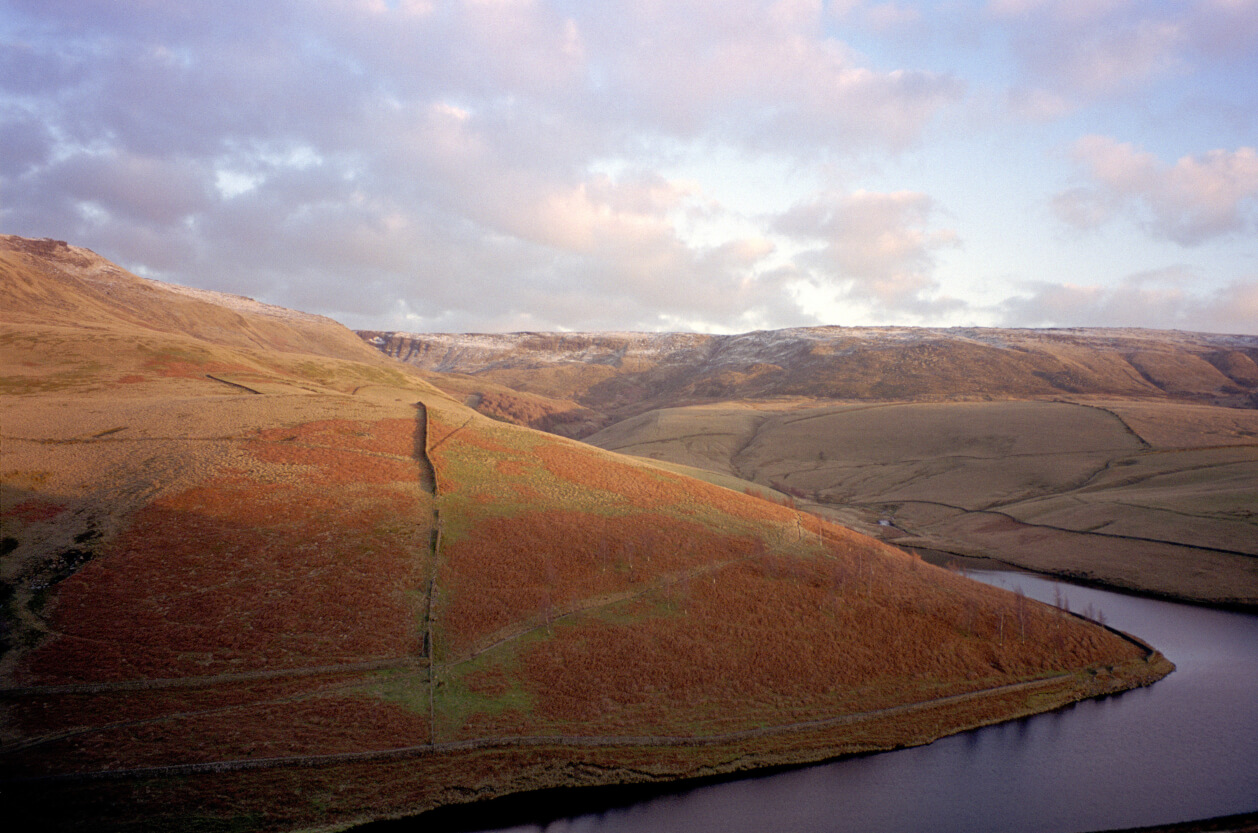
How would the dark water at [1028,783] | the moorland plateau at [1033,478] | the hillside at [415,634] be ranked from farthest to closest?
the moorland plateau at [1033,478] < the hillside at [415,634] < the dark water at [1028,783]

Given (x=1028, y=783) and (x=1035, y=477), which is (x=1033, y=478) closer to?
(x=1035, y=477)

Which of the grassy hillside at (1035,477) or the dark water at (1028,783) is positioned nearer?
the dark water at (1028,783)

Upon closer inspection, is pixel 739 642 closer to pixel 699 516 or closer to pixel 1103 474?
pixel 699 516

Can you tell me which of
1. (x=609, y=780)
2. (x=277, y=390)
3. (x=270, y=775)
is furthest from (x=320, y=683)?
(x=277, y=390)

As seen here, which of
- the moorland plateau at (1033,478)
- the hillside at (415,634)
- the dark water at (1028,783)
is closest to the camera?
the dark water at (1028,783)

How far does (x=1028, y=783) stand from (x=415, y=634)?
33.6 meters

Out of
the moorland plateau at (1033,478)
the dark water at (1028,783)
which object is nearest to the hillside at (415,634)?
the dark water at (1028,783)

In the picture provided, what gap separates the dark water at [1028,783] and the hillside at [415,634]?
1501 millimetres

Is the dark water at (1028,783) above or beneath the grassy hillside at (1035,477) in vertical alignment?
beneath

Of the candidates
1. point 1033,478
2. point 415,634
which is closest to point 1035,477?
point 1033,478

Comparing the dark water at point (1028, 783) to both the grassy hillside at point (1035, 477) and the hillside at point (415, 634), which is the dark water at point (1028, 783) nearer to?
the hillside at point (415, 634)

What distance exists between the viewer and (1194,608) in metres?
54.2

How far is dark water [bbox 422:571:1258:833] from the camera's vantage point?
28.2 meters

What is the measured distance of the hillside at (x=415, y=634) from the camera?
95.1ft
